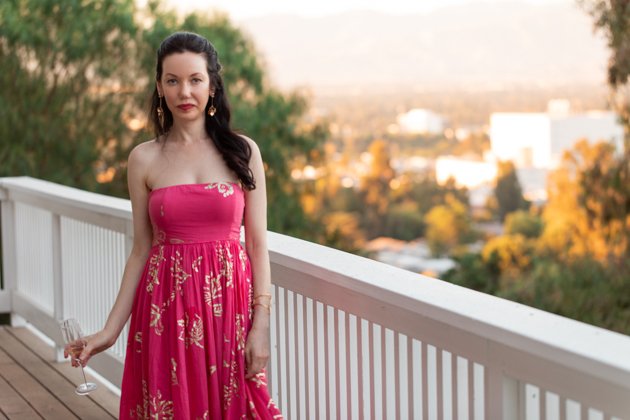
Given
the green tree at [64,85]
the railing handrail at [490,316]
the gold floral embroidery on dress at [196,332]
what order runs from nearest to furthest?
the railing handrail at [490,316] → the gold floral embroidery on dress at [196,332] → the green tree at [64,85]

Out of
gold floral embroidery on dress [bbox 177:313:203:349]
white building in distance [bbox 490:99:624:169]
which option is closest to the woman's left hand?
gold floral embroidery on dress [bbox 177:313:203:349]

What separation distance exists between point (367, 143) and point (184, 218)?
1895 inches

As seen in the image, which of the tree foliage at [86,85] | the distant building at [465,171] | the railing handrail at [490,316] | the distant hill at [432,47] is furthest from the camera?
the distant hill at [432,47]

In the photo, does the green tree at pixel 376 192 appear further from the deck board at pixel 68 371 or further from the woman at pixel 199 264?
the woman at pixel 199 264

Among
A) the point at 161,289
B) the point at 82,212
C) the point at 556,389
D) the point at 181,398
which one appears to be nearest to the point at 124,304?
the point at 161,289

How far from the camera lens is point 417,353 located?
1436 mm

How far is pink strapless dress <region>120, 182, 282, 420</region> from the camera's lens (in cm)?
161

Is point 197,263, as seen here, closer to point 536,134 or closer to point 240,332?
point 240,332

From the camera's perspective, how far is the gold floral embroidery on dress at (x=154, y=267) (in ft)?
5.45

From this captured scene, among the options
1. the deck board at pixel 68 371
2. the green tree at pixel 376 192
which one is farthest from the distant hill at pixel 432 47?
the deck board at pixel 68 371

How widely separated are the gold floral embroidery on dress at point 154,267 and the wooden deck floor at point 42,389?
1.33 metres

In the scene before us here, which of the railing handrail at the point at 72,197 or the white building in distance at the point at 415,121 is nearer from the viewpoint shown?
the railing handrail at the point at 72,197

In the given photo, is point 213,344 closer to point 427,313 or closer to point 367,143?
point 427,313

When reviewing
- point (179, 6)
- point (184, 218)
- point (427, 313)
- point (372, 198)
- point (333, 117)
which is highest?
point (179, 6)
